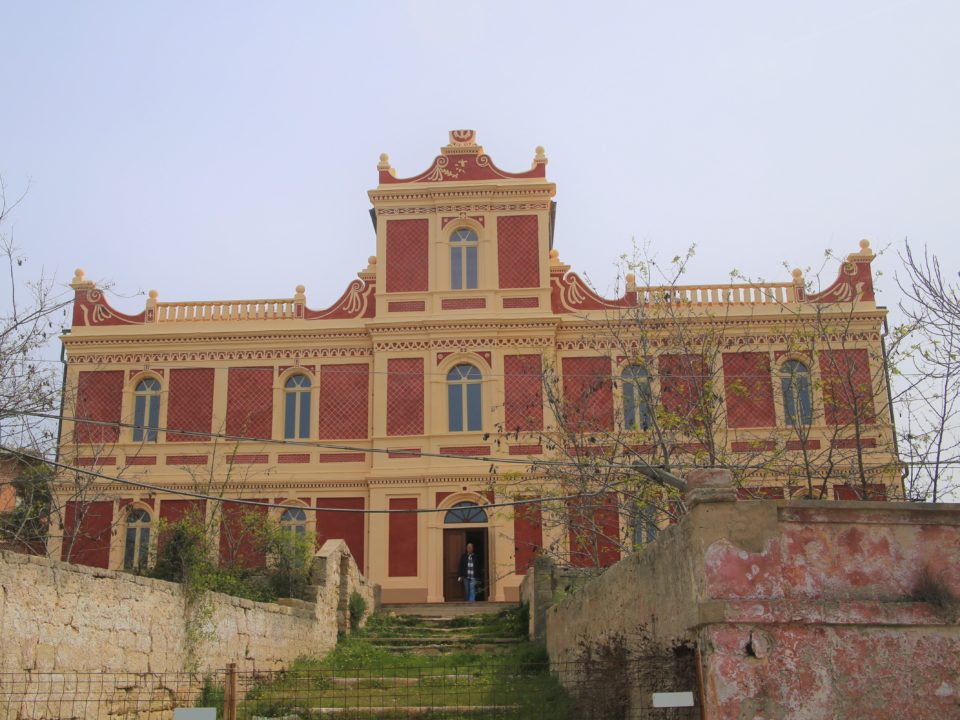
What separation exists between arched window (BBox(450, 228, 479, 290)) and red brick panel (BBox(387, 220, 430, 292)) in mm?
763

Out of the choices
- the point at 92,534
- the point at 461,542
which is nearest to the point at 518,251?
the point at 461,542

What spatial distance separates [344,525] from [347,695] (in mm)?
15702

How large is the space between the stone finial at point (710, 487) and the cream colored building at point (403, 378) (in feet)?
61.2

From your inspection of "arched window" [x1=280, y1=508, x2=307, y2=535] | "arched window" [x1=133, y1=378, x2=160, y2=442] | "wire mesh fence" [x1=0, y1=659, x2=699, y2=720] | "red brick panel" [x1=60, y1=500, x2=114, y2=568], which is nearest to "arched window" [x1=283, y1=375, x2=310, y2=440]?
"arched window" [x1=280, y1=508, x2=307, y2=535]

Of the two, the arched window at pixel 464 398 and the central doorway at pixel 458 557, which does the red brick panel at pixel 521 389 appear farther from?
the central doorway at pixel 458 557

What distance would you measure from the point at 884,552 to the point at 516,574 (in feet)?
64.7

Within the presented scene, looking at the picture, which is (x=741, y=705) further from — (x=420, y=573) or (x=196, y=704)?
(x=420, y=573)

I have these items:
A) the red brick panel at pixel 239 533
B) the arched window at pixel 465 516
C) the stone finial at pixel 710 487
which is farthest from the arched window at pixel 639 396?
the red brick panel at pixel 239 533

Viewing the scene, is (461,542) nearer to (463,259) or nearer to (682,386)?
(463,259)

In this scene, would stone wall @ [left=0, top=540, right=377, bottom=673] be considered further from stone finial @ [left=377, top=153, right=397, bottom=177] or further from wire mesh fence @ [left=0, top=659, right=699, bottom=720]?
stone finial @ [left=377, top=153, right=397, bottom=177]

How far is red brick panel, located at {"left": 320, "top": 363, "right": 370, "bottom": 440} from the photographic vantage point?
29.8 m

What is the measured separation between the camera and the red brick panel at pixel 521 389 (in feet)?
92.9

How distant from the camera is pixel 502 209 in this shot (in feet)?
102

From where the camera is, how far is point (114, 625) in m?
10.9
